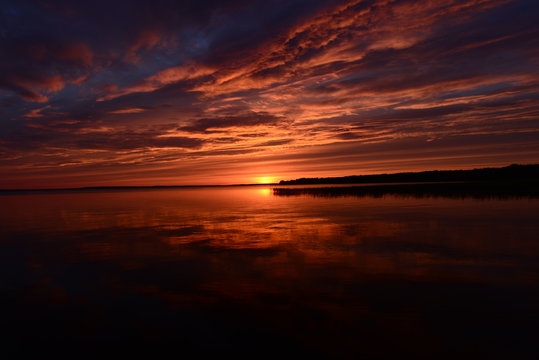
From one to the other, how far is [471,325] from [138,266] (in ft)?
37.6

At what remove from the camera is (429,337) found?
22.4 feet

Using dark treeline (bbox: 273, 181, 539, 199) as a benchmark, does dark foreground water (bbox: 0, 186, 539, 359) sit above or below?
below

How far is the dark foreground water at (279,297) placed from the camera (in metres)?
6.70

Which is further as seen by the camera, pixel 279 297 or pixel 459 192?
pixel 459 192

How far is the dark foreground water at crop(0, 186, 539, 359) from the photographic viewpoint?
6703 mm

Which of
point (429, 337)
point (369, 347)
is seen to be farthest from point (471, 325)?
point (369, 347)

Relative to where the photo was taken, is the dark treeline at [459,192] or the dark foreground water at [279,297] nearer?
the dark foreground water at [279,297]

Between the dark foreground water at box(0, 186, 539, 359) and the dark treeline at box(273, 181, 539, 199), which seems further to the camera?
the dark treeline at box(273, 181, 539, 199)

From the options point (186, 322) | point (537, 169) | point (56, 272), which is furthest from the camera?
point (537, 169)

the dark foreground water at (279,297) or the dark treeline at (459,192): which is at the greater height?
the dark treeline at (459,192)

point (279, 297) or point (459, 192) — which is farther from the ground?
point (459, 192)

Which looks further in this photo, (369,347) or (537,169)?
(537,169)

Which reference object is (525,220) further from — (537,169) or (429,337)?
(537,169)

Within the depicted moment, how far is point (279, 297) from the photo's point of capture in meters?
9.26
